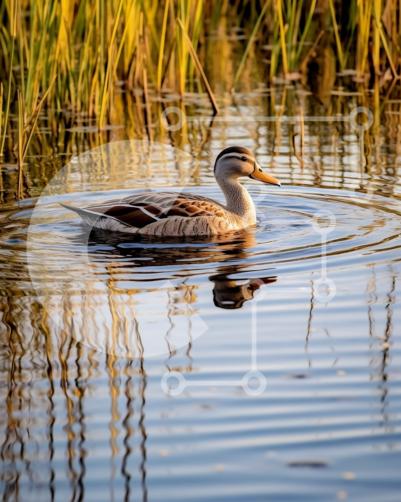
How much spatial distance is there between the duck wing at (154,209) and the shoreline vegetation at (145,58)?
1330 mm

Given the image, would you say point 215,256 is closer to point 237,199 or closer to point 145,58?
point 237,199

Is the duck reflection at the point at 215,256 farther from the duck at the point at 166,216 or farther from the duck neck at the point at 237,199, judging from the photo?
the duck neck at the point at 237,199

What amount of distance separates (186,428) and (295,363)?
101cm

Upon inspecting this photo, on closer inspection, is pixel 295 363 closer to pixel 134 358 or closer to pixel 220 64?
pixel 134 358

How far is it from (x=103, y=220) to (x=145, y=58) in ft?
21.4

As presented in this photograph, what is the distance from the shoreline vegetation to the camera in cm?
1208

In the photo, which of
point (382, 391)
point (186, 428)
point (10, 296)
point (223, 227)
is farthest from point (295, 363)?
point (223, 227)

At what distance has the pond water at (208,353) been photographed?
189 inches

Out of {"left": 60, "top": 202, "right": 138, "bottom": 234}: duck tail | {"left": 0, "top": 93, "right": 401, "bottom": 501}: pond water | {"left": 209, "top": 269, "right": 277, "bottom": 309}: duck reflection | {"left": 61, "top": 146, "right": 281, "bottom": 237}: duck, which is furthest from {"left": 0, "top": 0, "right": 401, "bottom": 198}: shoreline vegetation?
{"left": 209, "top": 269, "right": 277, "bottom": 309}: duck reflection

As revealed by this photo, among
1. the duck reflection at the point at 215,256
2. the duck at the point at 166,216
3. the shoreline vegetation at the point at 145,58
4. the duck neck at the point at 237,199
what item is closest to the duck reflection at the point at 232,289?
the duck reflection at the point at 215,256

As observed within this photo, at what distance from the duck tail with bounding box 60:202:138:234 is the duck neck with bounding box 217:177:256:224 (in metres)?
1.01

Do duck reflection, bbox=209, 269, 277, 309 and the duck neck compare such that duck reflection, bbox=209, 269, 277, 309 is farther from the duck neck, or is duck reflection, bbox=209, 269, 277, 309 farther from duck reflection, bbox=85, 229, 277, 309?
the duck neck

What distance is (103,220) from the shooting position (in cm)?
948

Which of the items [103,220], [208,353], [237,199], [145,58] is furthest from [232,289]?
[145,58]
